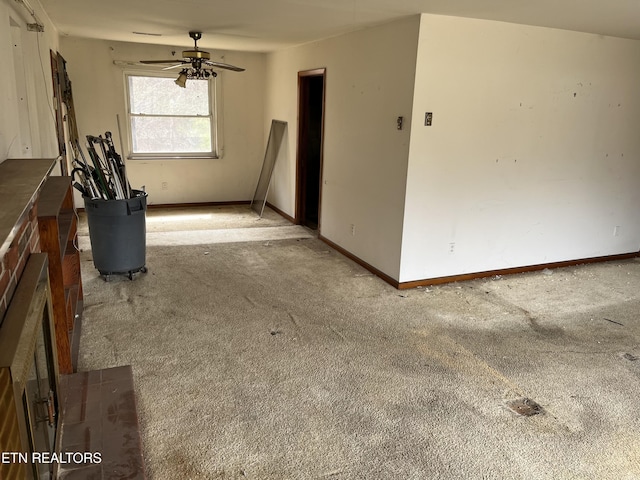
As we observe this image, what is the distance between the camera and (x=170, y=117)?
261 inches

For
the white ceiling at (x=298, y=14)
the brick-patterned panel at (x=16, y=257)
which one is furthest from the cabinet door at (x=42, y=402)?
the white ceiling at (x=298, y=14)

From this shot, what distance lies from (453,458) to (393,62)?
9.87 feet

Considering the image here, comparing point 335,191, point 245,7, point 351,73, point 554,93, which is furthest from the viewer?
point 335,191

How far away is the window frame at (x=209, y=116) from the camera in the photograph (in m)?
6.33

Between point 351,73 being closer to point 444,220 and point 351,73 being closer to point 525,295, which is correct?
point 444,220

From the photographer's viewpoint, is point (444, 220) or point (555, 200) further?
point (555, 200)

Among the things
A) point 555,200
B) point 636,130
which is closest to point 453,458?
point 555,200

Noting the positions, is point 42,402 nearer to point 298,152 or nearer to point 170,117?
point 298,152

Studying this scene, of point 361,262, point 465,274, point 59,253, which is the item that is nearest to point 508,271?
point 465,274

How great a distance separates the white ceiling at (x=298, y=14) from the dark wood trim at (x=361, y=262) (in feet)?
6.87

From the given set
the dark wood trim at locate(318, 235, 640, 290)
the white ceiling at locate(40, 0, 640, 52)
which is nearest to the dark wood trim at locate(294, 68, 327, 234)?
the white ceiling at locate(40, 0, 640, 52)

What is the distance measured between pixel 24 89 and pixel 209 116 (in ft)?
12.8

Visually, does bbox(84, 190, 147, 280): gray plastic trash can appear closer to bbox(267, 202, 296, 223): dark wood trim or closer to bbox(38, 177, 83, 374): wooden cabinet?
bbox(38, 177, 83, 374): wooden cabinet

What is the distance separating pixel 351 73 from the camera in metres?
4.59
